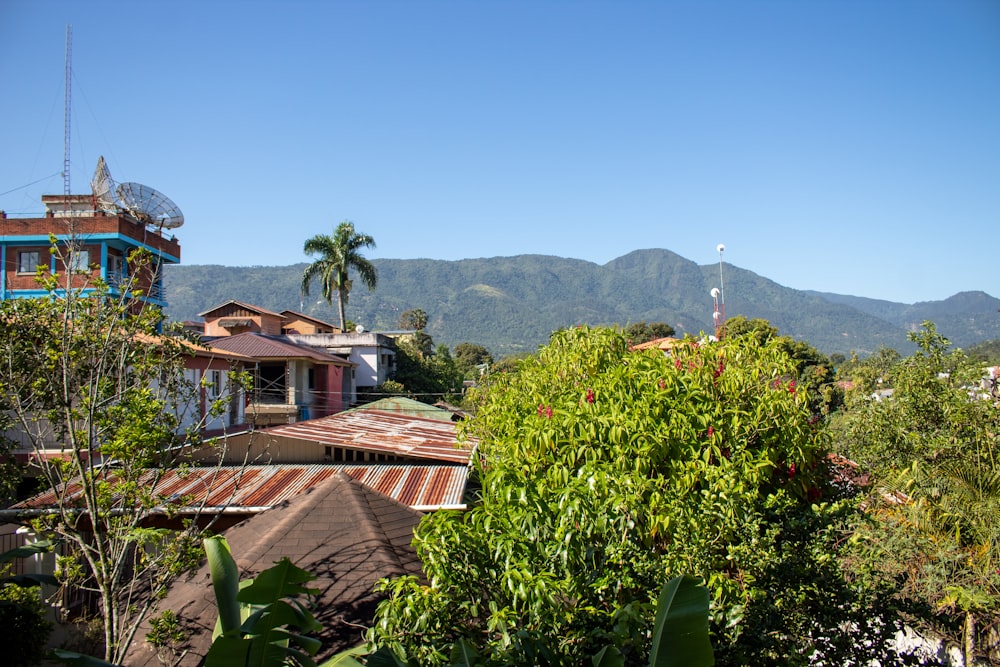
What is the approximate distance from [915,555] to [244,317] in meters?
41.5

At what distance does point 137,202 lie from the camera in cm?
3266

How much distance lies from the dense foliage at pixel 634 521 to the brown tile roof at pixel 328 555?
4.72ft

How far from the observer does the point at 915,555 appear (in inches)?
267

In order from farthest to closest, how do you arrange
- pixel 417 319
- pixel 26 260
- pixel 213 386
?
pixel 417 319 < pixel 26 260 < pixel 213 386

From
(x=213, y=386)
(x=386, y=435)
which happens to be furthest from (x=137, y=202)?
(x=213, y=386)

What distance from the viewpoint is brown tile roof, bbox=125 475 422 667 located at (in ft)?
20.2

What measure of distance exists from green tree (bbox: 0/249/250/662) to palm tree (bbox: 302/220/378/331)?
34.0 metres

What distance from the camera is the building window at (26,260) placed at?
1253 inches

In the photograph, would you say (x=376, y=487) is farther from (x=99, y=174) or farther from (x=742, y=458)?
(x=99, y=174)

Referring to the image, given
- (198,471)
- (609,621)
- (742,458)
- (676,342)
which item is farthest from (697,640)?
(198,471)

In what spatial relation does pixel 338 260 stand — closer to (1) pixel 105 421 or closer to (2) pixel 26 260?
(2) pixel 26 260

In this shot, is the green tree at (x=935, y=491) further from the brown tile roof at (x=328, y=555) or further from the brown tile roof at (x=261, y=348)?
the brown tile roof at (x=261, y=348)

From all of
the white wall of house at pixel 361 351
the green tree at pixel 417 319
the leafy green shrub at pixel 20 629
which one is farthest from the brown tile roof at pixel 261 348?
the green tree at pixel 417 319

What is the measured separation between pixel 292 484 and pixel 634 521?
8667 millimetres
